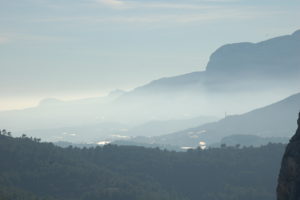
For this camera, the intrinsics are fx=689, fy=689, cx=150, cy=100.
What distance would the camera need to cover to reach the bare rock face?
169 feet

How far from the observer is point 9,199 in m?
185

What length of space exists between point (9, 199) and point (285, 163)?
142m

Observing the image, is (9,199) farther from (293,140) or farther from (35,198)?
(293,140)

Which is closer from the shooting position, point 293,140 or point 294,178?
point 294,178

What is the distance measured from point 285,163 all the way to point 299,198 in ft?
11.8

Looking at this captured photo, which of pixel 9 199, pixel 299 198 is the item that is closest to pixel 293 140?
pixel 299 198

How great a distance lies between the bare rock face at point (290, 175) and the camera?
5153 centimetres

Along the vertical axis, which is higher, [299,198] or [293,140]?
[293,140]

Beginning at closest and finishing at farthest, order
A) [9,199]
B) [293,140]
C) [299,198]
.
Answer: [299,198] < [293,140] < [9,199]

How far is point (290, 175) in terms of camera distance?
52.5m

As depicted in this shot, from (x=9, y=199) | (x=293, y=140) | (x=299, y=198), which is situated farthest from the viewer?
(x=9, y=199)

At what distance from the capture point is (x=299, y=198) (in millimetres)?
50469

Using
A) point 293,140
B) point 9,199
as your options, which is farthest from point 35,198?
point 293,140

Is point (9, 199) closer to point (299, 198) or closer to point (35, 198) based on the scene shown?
point (35, 198)
